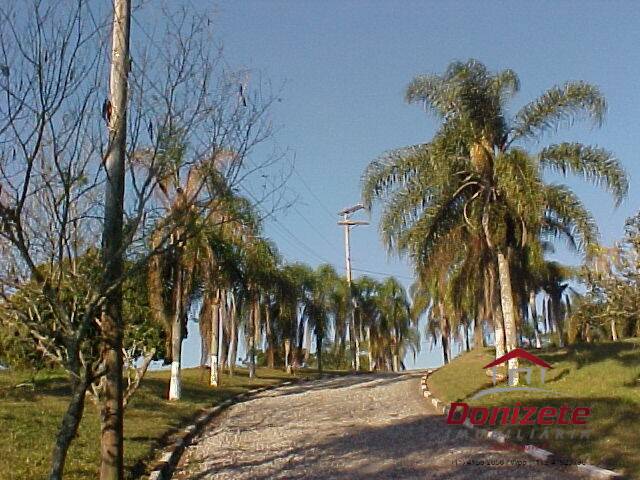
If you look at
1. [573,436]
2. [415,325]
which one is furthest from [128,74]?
[415,325]

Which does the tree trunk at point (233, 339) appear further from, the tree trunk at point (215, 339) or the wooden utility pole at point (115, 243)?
the wooden utility pole at point (115, 243)

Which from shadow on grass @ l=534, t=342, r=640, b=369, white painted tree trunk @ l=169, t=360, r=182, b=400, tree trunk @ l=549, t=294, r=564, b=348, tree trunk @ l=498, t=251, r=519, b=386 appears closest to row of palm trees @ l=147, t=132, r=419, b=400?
white painted tree trunk @ l=169, t=360, r=182, b=400

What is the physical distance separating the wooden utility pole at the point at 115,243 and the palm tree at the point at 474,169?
1249cm

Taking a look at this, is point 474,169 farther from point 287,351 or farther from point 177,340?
point 287,351

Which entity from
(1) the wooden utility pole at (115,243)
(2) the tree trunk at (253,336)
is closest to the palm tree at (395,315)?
(2) the tree trunk at (253,336)

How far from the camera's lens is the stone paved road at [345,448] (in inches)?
369

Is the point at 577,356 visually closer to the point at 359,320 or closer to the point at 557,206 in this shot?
the point at 557,206

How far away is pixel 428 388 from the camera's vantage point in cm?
2105

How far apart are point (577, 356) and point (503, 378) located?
13.8ft

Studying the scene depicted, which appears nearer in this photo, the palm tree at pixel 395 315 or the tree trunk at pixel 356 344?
the tree trunk at pixel 356 344

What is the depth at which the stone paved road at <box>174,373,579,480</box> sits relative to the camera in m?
9.38

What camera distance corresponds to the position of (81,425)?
12812mm

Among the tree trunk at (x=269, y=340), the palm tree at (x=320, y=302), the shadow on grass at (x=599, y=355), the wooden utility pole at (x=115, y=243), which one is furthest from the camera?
the palm tree at (x=320, y=302)

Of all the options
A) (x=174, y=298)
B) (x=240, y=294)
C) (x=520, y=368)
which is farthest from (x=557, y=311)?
(x=174, y=298)
